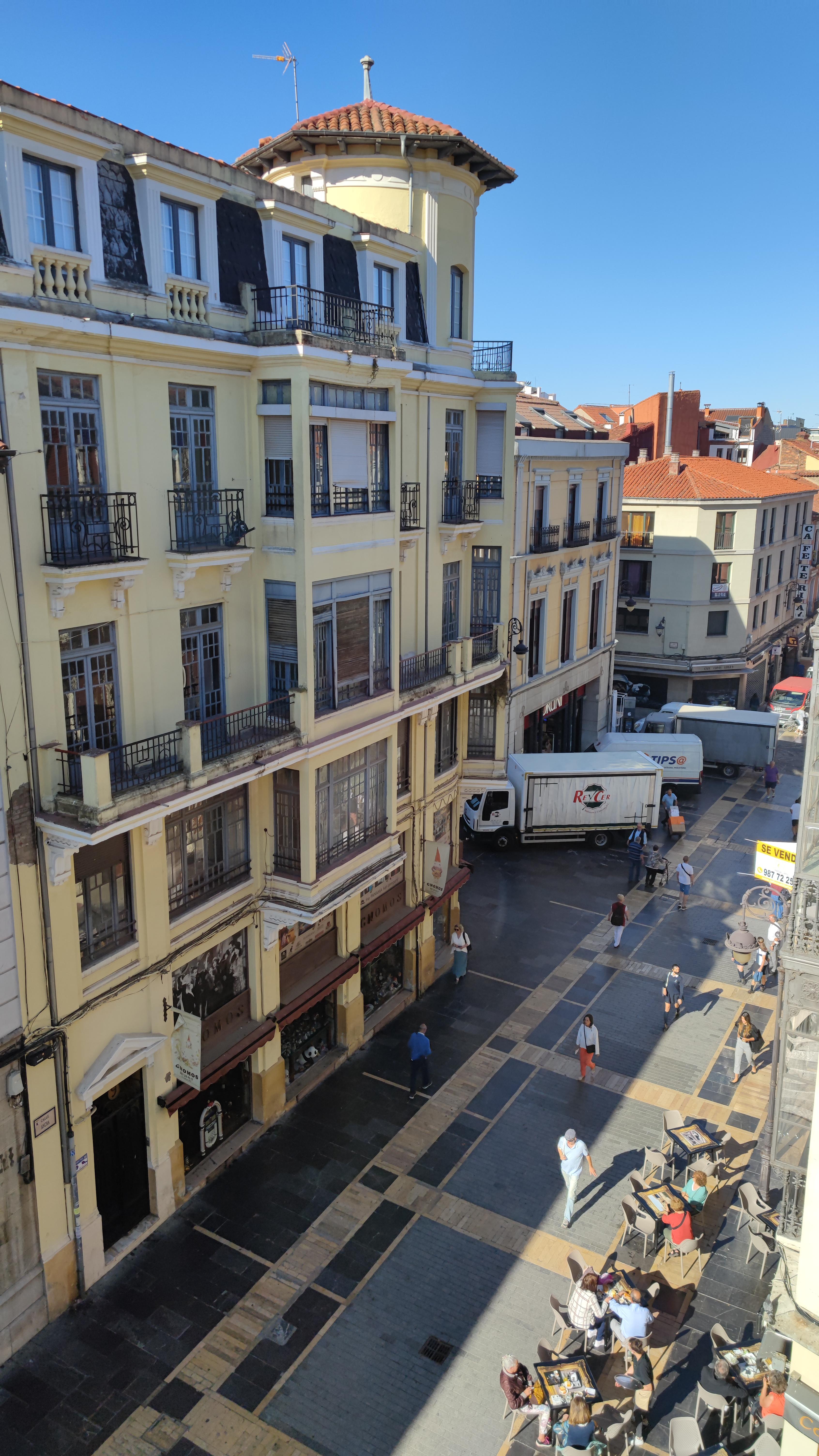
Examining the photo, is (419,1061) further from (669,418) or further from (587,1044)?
(669,418)

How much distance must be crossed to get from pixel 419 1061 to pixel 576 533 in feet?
80.0

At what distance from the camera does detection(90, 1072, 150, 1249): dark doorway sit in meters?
16.3

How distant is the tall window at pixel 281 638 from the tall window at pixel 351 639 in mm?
402

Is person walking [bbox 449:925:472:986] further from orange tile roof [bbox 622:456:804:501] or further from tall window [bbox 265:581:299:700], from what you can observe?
orange tile roof [bbox 622:456:804:501]

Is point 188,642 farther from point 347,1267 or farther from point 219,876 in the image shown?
point 347,1267

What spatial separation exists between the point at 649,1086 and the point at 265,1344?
1030 cm

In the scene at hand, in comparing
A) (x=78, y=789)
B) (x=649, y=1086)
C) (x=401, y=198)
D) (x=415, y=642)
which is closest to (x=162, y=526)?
(x=78, y=789)

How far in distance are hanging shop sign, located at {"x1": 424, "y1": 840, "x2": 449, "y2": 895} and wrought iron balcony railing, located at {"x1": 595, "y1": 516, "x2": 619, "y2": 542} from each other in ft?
67.0

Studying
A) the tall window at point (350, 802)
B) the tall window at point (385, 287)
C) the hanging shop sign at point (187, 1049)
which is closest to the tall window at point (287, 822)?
the tall window at point (350, 802)

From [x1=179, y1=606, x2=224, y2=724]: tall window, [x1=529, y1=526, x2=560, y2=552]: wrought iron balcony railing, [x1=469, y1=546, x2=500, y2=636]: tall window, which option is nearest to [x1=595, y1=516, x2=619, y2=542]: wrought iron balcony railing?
[x1=529, y1=526, x2=560, y2=552]: wrought iron balcony railing

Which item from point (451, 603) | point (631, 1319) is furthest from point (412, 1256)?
point (451, 603)

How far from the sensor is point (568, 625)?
4081 centimetres

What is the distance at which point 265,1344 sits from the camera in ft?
50.4

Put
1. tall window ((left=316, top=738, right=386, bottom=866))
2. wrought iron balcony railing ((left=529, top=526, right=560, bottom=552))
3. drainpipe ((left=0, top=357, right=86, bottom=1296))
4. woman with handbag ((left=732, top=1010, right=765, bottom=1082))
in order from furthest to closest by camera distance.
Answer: wrought iron balcony railing ((left=529, top=526, right=560, bottom=552)), woman with handbag ((left=732, top=1010, right=765, bottom=1082)), tall window ((left=316, top=738, right=386, bottom=866)), drainpipe ((left=0, top=357, right=86, bottom=1296))
